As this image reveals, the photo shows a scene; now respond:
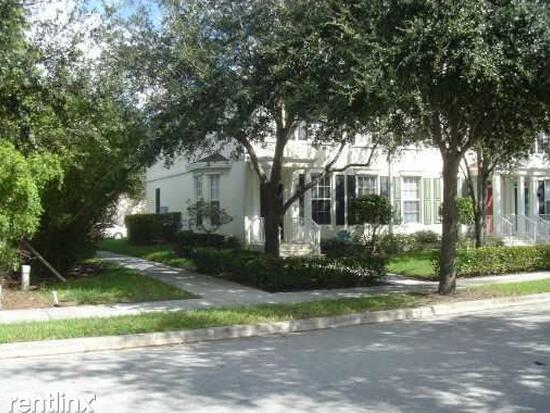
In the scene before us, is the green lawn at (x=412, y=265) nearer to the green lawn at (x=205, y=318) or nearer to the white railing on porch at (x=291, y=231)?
the white railing on porch at (x=291, y=231)

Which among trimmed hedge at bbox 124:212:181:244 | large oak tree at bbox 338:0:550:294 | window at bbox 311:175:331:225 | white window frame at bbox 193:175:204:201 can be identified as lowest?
trimmed hedge at bbox 124:212:181:244

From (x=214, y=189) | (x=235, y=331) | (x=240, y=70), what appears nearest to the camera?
(x=235, y=331)

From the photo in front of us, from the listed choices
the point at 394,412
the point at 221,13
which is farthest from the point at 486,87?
the point at 394,412

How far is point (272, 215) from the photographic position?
62.0 feet

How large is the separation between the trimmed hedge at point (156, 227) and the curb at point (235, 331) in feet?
55.9

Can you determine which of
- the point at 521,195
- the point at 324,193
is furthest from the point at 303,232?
the point at 521,195

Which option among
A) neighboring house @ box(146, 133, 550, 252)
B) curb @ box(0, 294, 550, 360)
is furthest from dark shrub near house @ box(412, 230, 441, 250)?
curb @ box(0, 294, 550, 360)

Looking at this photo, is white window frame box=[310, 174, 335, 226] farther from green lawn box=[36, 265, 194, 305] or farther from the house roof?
green lawn box=[36, 265, 194, 305]

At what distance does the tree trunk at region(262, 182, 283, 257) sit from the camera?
18828 mm

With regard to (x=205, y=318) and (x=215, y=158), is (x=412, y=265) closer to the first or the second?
(x=215, y=158)

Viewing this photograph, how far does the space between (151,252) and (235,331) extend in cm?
1523

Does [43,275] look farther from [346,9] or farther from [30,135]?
[346,9]

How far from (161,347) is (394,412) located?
4.77 metres

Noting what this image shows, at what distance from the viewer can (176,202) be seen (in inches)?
1212
